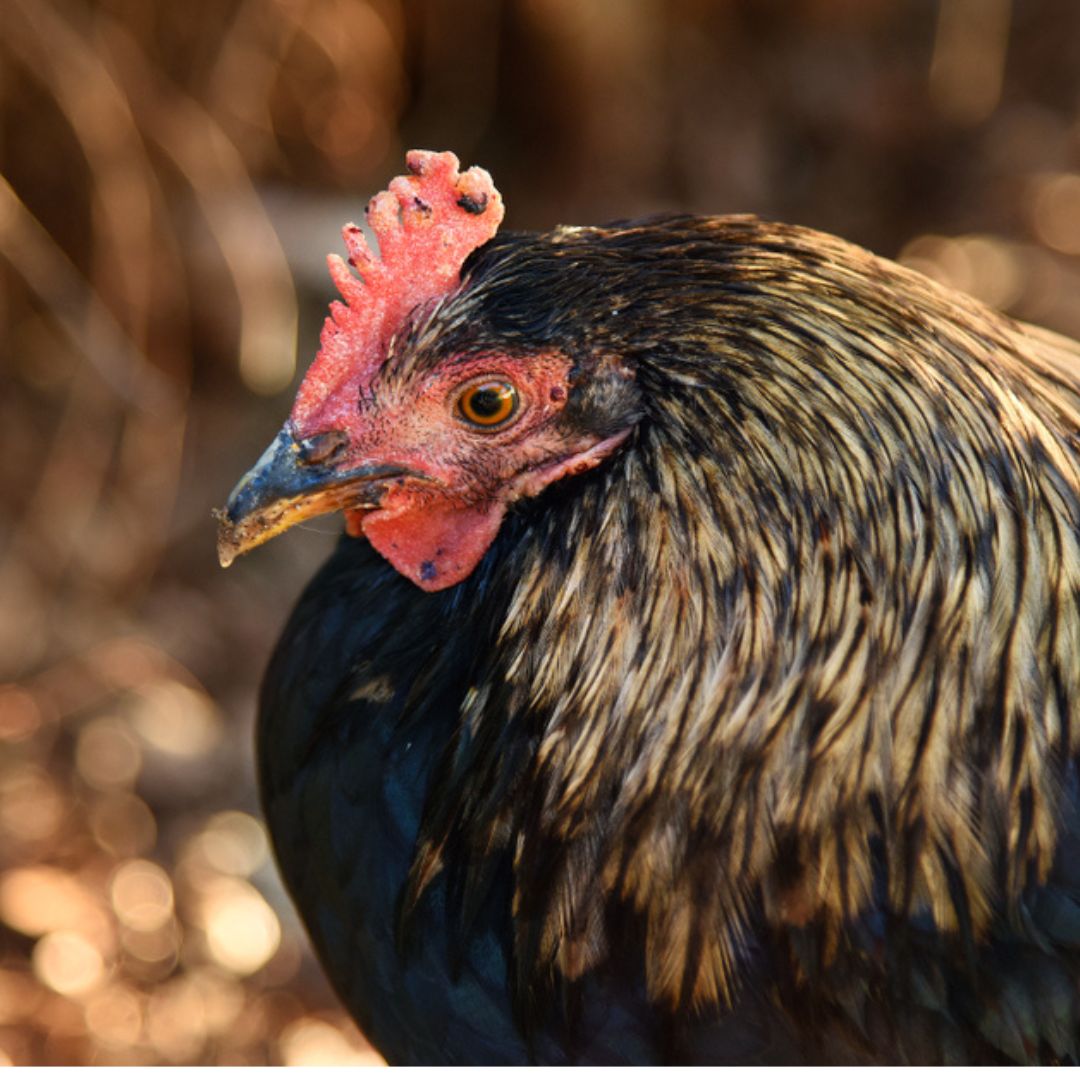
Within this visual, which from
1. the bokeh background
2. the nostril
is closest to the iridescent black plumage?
the nostril

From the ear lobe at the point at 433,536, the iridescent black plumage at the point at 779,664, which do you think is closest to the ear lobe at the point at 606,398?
the iridescent black plumage at the point at 779,664

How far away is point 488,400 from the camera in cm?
177

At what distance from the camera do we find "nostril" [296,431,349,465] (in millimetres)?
1813

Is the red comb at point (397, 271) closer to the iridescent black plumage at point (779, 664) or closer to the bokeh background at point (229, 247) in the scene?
the iridescent black plumage at point (779, 664)

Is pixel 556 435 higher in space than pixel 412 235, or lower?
lower

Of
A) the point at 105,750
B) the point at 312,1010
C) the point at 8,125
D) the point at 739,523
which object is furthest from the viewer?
the point at 8,125

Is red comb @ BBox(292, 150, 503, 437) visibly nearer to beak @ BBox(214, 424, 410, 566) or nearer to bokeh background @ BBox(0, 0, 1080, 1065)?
beak @ BBox(214, 424, 410, 566)

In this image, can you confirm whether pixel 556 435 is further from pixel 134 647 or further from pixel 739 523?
pixel 134 647

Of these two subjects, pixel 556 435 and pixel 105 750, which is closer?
pixel 556 435

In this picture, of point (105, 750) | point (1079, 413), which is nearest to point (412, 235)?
point (1079, 413)

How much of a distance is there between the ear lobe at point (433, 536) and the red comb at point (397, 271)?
0.17 meters

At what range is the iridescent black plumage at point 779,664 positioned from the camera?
5.48ft

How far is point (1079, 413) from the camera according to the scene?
72.4 inches

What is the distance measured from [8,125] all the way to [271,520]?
3.01 m
